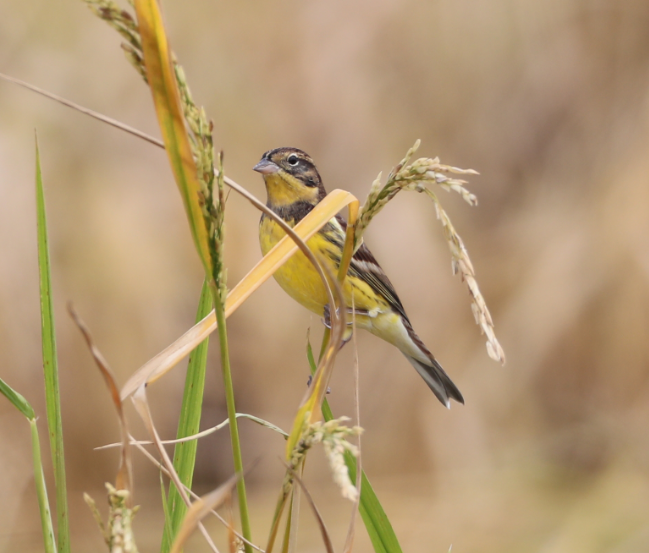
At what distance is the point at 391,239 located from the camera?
3.88m

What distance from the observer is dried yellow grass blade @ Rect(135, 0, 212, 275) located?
2.06 ft

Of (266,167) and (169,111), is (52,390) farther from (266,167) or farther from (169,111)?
(266,167)

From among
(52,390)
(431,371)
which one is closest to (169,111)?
(52,390)

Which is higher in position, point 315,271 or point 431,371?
point 315,271

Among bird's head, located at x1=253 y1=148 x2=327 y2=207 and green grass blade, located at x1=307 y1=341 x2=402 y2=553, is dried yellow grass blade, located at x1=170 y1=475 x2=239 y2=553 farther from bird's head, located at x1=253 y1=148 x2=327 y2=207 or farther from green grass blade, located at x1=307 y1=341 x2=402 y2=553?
bird's head, located at x1=253 y1=148 x2=327 y2=207

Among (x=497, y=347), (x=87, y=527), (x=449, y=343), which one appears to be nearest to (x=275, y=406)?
(x=449, y=343)

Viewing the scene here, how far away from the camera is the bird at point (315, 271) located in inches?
76.8

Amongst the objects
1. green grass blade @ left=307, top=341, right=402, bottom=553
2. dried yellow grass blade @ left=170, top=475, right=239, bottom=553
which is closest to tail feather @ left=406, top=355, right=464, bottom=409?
green grass blade @ left=307, top=341, right=402, bottom=553

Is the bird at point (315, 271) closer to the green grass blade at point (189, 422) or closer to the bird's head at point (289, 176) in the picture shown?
the bird's head at point (289, 176)

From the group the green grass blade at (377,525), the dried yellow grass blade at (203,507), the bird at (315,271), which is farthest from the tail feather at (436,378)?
the dried yellow grass blade at (203,507)

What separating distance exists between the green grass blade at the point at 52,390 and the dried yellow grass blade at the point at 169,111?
13.0 inches

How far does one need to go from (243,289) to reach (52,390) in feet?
0.87

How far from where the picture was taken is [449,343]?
4.32 metres

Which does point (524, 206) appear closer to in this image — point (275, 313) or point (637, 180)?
point (637, 180)
